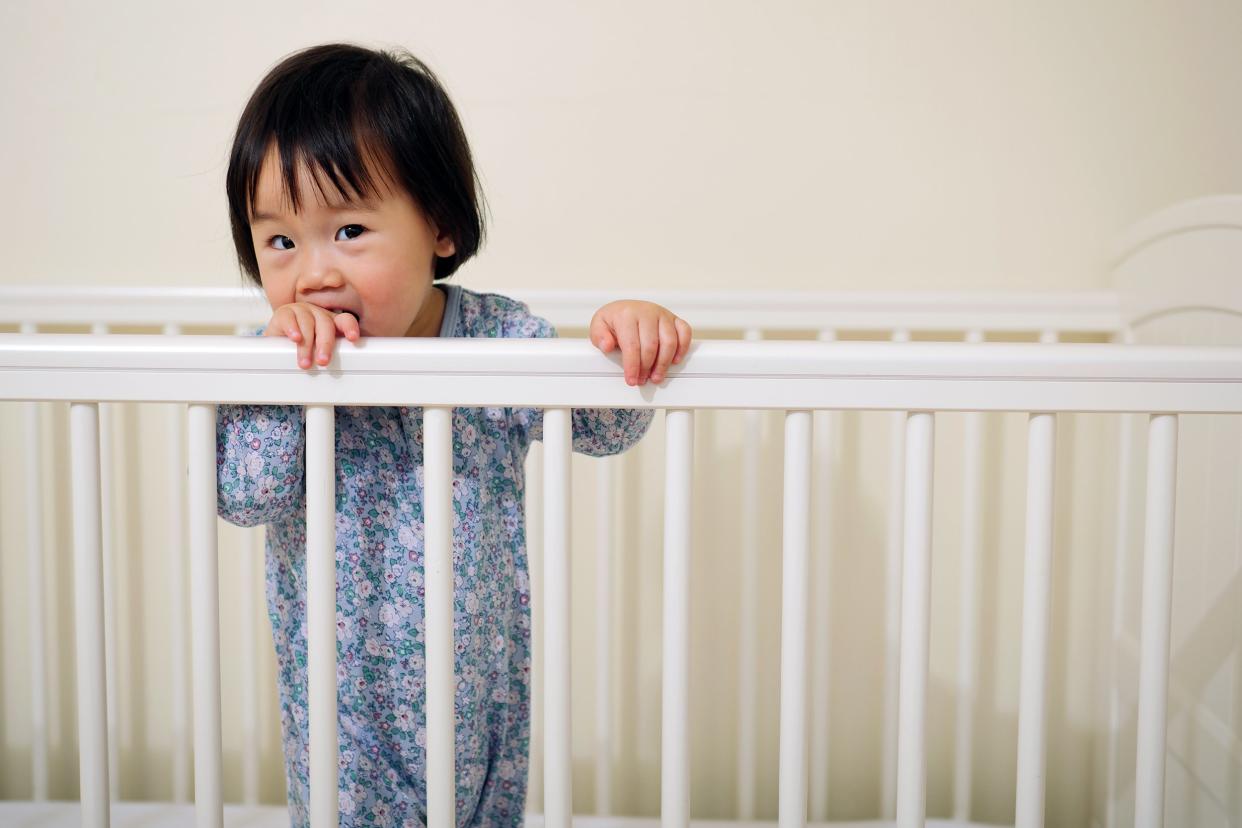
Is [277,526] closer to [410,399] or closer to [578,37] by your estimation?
[410,399]

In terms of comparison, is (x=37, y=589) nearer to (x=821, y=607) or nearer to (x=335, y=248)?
(x=335, y=248)

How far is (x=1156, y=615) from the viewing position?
1.75 feet

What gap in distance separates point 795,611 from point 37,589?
0.87 meters

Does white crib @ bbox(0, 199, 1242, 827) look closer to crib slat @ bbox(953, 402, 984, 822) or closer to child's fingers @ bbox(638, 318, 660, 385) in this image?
child's fingers @ bbox(638, 318, 660, 385)

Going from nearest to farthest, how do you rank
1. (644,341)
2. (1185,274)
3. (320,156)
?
1. (644,341)
2. (320,156)
3. (1185,274)

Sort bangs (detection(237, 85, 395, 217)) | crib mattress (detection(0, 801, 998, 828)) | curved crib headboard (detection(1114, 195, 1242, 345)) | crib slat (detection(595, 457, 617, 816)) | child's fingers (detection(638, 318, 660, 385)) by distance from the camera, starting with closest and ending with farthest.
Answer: child's fingers (detection(638, 318, 660, 385)) → bangs (detection(237, 85, 395, 217)) → curved crib headboard (detection(1114, 195, 1242, 345)) → crib mattress (detection(0, 801, 998, 828)) → crib slat (detection(595, 457, 617, 816))

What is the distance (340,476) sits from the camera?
0.69 meters

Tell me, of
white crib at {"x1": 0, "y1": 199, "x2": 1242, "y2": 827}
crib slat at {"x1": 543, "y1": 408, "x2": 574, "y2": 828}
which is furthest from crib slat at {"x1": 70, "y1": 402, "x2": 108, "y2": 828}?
crib slat at {"x1": 543, "y1": 408, "x2": 574, "y2": 828}

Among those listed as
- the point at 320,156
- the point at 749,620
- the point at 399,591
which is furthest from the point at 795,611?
the point at 749,620

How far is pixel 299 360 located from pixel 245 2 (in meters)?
0.82

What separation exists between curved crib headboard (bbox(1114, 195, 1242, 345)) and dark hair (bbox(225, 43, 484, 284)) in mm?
634

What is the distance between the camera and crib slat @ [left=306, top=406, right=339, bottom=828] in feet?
1.72

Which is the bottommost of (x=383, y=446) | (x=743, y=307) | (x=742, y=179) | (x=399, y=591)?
(x=399, y=591)

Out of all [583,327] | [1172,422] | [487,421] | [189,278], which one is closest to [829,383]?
[1172,422]
